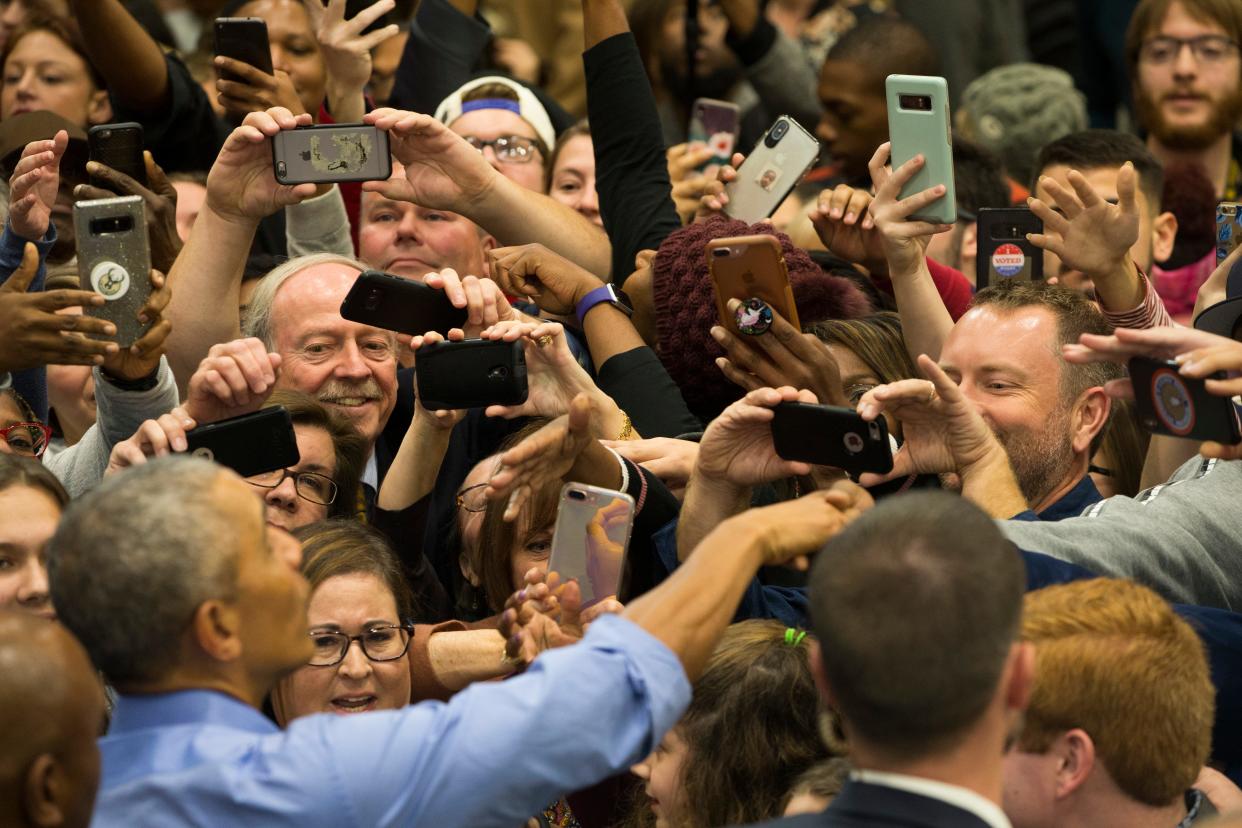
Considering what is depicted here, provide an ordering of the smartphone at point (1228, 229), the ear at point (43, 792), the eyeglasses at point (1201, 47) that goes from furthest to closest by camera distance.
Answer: the eyeglasses at point (1201, 47), the smartphone at point (1228, 229), the ear at point (43, 792)

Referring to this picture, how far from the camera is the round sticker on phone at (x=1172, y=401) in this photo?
2852 mm

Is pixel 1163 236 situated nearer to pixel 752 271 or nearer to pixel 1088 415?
Answer: pixel 1088 415

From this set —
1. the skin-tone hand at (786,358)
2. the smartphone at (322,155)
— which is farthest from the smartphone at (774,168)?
the smartphone at (322,155)

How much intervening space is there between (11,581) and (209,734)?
3.42ft

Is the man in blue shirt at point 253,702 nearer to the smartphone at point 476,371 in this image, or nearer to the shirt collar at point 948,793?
the shirt collar at point 948,793

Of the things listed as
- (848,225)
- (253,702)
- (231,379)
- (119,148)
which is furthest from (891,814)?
(119,148)

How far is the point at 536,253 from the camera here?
409 centimetres

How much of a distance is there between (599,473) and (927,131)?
1.09 meters

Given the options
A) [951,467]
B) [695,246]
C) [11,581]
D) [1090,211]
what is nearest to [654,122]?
[695,246]

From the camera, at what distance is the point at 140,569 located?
7.36 feet

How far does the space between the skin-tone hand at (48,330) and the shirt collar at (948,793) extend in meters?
1.97

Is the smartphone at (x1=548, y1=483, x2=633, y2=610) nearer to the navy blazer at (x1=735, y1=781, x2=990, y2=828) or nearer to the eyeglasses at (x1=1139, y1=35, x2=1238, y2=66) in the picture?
the navy blazer at (x1=735, y1=781, x2=990, y2=828)

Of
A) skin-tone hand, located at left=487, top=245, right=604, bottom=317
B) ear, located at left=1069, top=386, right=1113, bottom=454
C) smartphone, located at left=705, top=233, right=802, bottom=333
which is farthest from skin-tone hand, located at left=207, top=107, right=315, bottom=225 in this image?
ear, located at left=1069, top=386, right=1113, bottom=454

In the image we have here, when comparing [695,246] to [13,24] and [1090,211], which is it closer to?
[1090,211]
